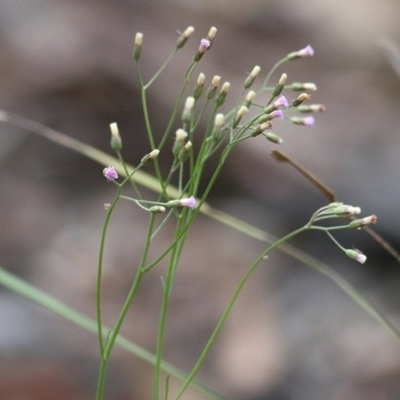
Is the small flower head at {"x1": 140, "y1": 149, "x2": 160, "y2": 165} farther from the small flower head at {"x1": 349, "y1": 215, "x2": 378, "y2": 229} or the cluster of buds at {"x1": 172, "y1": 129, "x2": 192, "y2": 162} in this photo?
the small flower head at {"x1": 349, "y1": 215, "x2": 378, "y2": 229}

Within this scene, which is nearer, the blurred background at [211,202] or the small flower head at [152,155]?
the small flower head at [152,155]

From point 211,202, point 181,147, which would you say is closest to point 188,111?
point 181,147

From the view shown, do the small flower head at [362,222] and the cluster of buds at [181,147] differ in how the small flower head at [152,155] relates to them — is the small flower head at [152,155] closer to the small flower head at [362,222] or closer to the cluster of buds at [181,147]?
the cluster of buds at [181,147]

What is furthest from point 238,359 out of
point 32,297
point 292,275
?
point 32,297

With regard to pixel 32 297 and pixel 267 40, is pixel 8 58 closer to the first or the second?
pixel 267 40

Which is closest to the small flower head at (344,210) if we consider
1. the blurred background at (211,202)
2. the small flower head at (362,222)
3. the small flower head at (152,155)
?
the small flower head at (362,222)

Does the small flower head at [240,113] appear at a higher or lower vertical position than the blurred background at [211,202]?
lower

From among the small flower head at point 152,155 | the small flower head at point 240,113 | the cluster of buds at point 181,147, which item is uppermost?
the small flower head at point 240,113

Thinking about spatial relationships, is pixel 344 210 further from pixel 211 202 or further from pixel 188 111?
pixel 211 202
